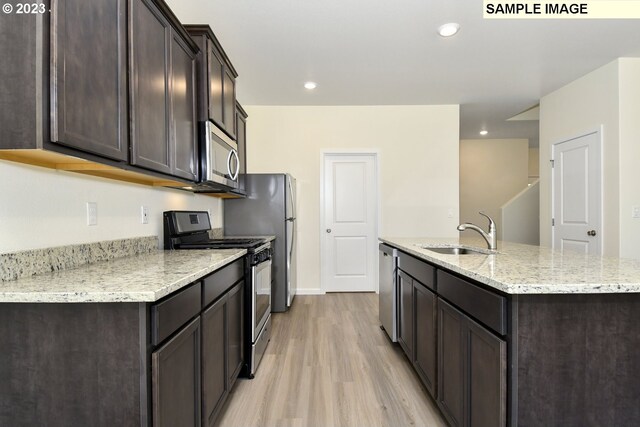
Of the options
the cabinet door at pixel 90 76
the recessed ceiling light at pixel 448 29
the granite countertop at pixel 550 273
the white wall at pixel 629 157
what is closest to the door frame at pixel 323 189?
the recessed ceiling light at pixel 448 29

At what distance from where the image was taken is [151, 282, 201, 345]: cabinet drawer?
1074mm

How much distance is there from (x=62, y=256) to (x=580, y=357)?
6.95ft

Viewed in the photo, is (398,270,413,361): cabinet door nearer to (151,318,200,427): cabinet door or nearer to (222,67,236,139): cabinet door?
(151,318,200,427): cabinet door

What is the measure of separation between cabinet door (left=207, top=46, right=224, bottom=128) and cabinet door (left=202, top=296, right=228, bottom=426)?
4.30 ft

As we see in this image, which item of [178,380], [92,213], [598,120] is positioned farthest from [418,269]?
[598,120]

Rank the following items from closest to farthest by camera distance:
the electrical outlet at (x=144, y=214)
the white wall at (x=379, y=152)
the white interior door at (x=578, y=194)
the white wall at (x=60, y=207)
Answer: the white wall at (x=60, y=207), the electrical outlet at (x=144, y=214), the white interior door at (x=578, y=194), the white wall at (x=379, y=152)

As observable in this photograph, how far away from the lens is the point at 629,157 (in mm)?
3316

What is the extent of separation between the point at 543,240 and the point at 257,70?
4301 mm

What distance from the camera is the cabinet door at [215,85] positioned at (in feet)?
7.30

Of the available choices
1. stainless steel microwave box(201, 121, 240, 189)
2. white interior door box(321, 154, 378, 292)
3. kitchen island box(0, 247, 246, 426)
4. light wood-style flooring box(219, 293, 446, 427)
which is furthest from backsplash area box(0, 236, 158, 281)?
white interior door box(321, 154, 378, 292)

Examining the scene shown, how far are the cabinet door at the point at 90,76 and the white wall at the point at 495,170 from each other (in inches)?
274

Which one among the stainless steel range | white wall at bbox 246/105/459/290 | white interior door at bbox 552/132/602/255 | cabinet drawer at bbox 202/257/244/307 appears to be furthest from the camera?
white wall at bbox 246/105/459/290

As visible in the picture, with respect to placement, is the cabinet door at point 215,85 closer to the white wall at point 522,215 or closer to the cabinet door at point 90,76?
the cabinet door at point 90,76

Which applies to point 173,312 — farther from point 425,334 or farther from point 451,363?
point 425,334
